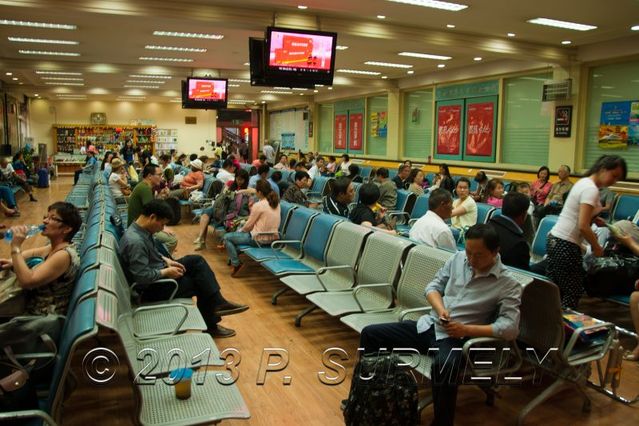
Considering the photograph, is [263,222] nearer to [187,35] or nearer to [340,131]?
[187,35]

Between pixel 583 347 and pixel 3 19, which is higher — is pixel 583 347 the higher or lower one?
the lower one

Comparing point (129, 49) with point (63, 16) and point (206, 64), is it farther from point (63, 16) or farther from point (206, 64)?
point (63, 16)

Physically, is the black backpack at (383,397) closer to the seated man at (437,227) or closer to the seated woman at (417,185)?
the seated man at (437,227)

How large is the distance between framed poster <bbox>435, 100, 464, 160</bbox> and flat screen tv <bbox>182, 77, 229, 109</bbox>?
5.92m

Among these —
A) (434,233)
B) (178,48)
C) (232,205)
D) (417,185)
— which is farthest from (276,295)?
(178,48)

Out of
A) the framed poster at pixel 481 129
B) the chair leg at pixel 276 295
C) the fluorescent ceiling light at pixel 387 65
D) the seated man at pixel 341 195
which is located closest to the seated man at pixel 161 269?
the chair leg at pixel 276 295

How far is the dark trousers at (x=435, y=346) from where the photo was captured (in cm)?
268

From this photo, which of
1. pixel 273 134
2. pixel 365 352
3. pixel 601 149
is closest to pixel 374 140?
pixel 601 149

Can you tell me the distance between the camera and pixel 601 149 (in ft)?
33.5

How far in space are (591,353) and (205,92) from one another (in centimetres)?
1117

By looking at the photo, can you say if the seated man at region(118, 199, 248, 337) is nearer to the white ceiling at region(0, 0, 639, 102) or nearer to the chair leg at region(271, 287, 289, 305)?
the chair leg at region(271, 287, 289, 305)

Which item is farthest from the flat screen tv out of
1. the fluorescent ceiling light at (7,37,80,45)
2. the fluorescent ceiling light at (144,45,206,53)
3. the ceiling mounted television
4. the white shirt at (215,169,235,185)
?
the ceiling mounted television

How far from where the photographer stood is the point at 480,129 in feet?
43.4

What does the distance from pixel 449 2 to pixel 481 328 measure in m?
5.82
